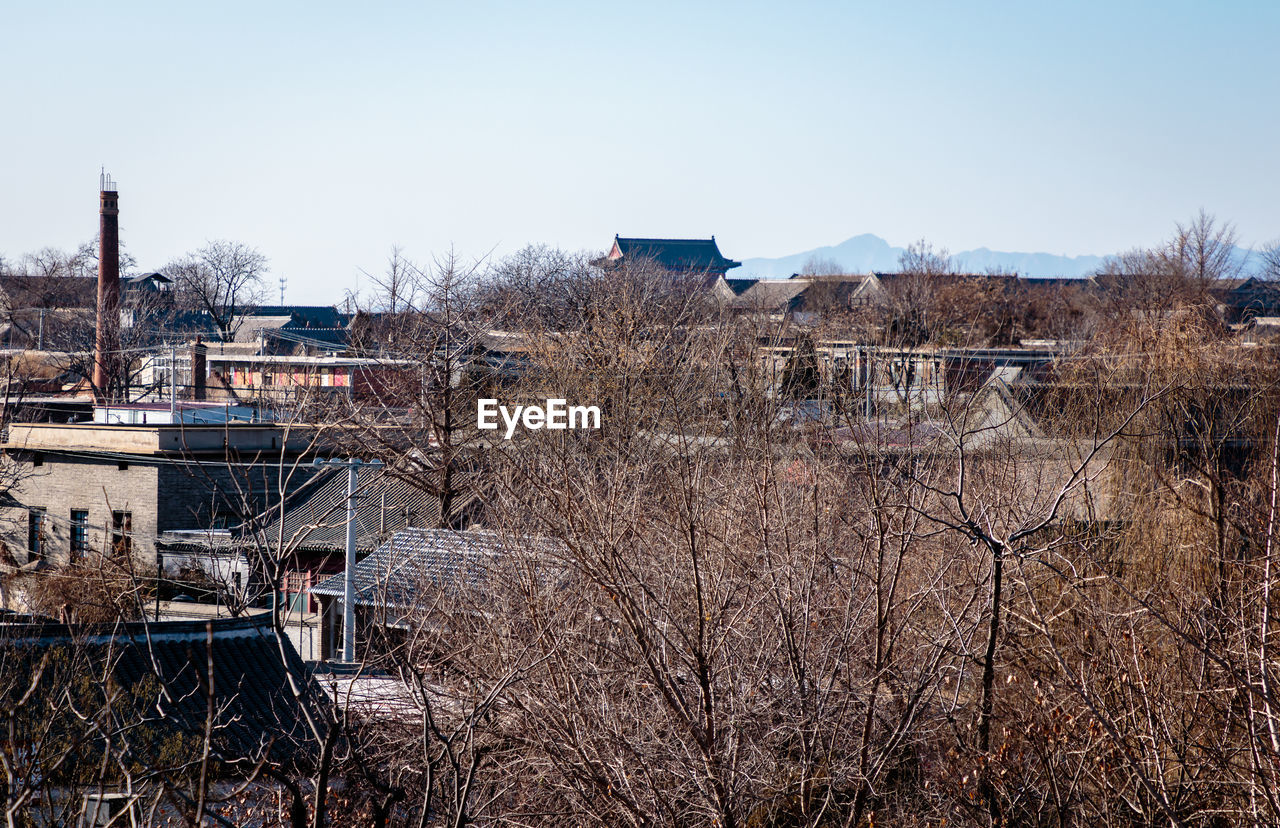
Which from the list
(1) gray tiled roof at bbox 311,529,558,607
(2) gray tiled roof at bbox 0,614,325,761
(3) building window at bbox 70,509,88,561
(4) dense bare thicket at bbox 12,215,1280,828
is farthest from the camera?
(3) building window at bbox 70,509,88,561

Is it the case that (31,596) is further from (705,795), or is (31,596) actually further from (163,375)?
(163,375)

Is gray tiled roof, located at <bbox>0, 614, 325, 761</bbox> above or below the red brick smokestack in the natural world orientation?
below

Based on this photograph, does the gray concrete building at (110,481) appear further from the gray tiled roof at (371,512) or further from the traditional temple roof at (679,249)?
the traditional temple roof at (679,249)

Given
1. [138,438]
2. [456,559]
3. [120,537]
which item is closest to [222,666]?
[456,559]

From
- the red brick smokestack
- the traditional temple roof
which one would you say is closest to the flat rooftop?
the red brick smokestack

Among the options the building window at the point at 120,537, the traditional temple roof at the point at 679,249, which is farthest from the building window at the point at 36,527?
the traditional temple roof at the point at 679,249

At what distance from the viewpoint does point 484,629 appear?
29.6 ft

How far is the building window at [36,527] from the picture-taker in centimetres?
2817

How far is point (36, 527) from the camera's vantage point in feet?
93.4

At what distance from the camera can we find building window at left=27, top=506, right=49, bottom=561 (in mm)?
28172

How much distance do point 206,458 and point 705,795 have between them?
2426cm

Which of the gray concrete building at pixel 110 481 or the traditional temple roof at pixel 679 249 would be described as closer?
the gray concrete building at pixel 110 481

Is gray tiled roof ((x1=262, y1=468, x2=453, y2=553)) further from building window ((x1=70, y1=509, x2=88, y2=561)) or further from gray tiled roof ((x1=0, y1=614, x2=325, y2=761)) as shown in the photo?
gray tiled roof ((x1=0, y1=614, x2=325, y2=761))

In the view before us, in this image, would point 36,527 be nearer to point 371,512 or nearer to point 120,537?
point 371,512
